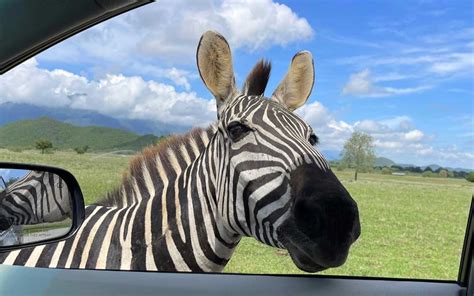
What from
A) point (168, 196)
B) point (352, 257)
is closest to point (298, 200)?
point (352, 257)

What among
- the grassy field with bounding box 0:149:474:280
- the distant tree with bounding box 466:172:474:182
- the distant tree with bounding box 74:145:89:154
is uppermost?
the distant tree with bounding box 74:145:89:154

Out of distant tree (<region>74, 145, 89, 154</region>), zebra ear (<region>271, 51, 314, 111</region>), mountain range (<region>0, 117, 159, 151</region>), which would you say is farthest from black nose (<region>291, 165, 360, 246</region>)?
distant tree (<region>74, 145, 89, 154</region>)

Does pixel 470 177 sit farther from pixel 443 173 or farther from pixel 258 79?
pixel 258 79

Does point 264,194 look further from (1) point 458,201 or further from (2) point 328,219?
(1) point 458,201

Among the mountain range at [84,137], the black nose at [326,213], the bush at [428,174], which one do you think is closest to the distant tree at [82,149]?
the mountain range at [84,137]

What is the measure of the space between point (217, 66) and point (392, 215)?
792mm

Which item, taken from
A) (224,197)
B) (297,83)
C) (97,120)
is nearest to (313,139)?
(297,83)

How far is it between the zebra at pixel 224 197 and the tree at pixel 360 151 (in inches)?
8.4

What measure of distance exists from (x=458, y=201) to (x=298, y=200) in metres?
0.75

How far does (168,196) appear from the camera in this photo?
1.70 metres

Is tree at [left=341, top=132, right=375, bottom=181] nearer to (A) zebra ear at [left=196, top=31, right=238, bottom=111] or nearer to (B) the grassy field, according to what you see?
(B) the grassy field

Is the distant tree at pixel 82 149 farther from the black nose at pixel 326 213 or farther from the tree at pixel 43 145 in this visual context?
the black nose at pixel 326 213

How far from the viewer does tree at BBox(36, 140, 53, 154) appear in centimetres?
183

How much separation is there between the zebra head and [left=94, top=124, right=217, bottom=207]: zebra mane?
0.49 feet
